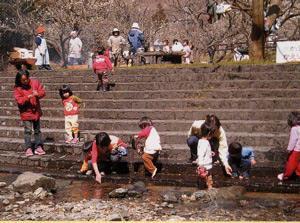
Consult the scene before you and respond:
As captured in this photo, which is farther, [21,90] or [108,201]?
[21,90]

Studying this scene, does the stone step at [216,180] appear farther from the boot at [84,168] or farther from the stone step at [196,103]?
the stone step at [196,103]

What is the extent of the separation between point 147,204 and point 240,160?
6.58 ft

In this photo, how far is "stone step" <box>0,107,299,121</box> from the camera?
9.52 metres

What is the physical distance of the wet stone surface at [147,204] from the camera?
5.61 meters

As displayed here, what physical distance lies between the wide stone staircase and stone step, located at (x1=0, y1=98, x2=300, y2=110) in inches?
0.8

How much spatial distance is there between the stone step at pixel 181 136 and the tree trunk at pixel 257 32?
704 cm

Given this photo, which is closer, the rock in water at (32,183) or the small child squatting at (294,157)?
the rock in water at (32,183)

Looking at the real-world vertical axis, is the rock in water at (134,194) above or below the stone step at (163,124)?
below

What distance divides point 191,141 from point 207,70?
14.3 feet

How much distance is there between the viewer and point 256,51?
50.5ft

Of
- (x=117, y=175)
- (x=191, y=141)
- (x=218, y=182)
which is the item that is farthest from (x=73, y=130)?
(x=218, y=182)

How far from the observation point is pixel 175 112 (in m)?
10.1

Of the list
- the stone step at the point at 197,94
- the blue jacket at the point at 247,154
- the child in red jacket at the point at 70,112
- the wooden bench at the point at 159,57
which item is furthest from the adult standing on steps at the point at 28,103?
the wooden bench at the point at 159,57

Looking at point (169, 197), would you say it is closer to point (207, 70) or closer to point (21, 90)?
point (21, 90)
